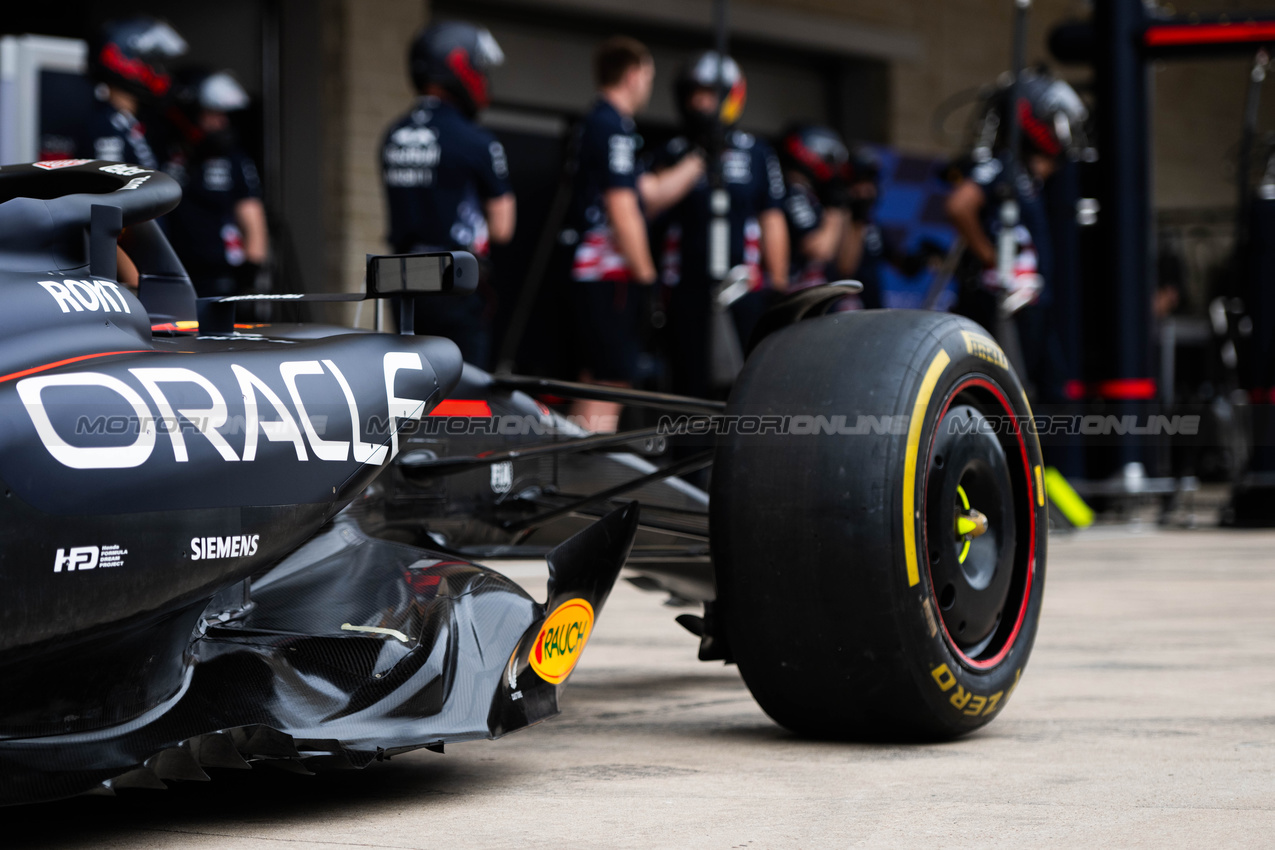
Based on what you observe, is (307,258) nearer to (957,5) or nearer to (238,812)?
(957,5)

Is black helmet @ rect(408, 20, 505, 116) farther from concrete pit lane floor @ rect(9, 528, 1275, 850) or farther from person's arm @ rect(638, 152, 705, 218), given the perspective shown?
concrete pit lane floor @ rect(9, 528, 1275, 850)

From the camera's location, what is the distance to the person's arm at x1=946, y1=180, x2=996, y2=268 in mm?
7754

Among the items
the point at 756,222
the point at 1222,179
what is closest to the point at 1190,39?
the point at 756,222

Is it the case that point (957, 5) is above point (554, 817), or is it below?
above

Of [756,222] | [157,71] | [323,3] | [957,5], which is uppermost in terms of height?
[957,5]

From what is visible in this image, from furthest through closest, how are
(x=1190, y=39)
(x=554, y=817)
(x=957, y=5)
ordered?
(x=957, y=5) < (x=1190, y=39) < (x=554, y=817)

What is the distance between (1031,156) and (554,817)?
682 cm

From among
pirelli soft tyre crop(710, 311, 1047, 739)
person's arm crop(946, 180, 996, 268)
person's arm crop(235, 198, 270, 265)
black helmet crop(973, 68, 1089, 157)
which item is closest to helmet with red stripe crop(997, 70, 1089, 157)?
black helmet crop(973, 68, 1089, 157)

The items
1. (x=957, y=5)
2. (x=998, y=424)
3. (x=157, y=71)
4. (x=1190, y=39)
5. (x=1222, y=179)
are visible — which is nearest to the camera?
(x=998, y=424)

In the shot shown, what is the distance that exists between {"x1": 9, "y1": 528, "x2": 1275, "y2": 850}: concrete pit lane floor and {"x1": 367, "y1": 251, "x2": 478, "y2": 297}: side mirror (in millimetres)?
644

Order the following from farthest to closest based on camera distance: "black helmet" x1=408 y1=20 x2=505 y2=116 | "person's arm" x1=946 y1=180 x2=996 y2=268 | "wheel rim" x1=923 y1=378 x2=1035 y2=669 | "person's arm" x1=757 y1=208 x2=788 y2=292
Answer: "person's arm" x1=946 y1=180 x2=996 y2=268 → "person's arm" x1=757 y1=208 x2=788 y2=292 → "black helmet" x1=408 y1=20 x2=505 y2=116 → "wheel rim" x1=923 y1=378 x2=1035 y2=669

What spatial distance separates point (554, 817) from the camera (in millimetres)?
1895

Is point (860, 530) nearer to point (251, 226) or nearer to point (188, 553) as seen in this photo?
point (188, 553)

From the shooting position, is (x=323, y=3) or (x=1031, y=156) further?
(x=323, y=3)
